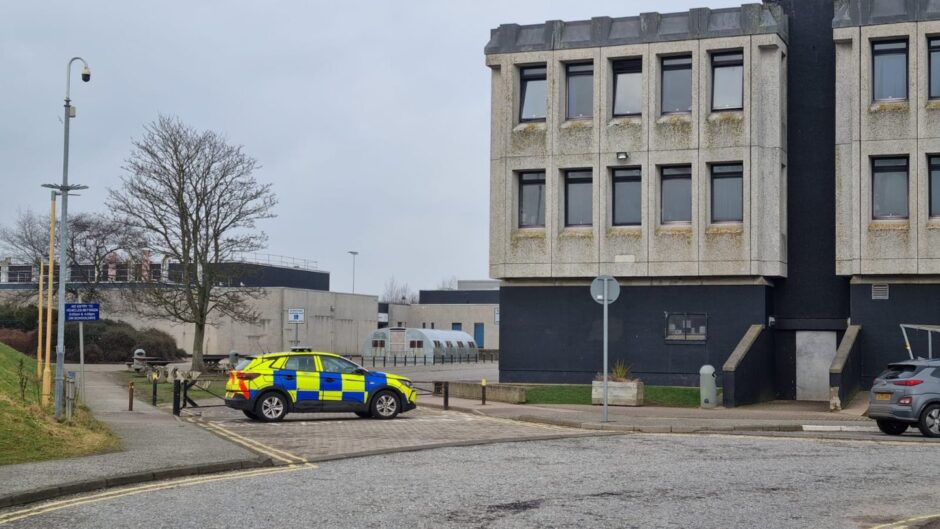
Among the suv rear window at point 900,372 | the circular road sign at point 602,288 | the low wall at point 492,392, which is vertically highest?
the circular road sign at point 602,288

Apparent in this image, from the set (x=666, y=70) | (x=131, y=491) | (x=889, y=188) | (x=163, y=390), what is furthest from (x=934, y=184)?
(x=131, y=491)

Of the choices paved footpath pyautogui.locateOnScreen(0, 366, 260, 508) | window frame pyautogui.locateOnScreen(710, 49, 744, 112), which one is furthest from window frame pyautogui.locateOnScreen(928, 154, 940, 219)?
paved footpath pyautogui.locateOnScreen(0, 366, 260, 508)

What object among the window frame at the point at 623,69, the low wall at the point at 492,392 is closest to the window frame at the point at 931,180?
the window frame at the point at 623,69

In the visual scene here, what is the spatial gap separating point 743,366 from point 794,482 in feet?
55.3

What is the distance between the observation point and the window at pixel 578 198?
1383 inches

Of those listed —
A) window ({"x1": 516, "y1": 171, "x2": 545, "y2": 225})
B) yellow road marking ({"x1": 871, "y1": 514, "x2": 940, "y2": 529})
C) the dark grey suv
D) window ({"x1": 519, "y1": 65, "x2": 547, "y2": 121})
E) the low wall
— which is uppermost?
window ({"x1": 519, "y1": 65, "x2": 547, "y2": 121})

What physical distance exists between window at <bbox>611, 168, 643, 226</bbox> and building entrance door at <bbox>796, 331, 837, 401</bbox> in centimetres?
587

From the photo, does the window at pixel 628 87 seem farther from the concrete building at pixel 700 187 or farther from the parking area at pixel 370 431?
the parking area at pixel 370 431

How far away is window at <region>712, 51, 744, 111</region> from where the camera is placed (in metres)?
33.6

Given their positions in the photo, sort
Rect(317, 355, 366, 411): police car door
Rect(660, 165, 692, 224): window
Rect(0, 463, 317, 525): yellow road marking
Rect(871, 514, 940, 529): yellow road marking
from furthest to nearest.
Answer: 1. Rect(660, 165, 692, 224): window
2. Rect(317, 355, 366, 411): police car door
3. Rect(0, 463, 317, 525): yellow road marking
4. Rect(871, 514, 940, 529): yellow road marking

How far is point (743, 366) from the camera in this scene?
30.9 m

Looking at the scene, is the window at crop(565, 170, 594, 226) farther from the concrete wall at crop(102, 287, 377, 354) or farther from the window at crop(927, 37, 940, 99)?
the concrete wall at crop(102, 287, 377, 354)

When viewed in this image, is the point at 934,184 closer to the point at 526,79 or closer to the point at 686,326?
the point at 686,326

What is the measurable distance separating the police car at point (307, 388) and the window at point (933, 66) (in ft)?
54.8
